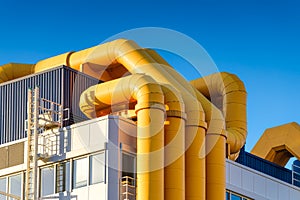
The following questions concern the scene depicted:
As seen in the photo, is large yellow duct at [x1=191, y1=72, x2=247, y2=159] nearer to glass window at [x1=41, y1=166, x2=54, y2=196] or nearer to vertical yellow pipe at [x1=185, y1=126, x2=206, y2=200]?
vertical yellow pipe at [x1=185, y1=126, x2=206, y2=200]

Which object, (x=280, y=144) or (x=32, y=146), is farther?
(x=280, y=144)

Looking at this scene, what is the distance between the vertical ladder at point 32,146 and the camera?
6048 cm

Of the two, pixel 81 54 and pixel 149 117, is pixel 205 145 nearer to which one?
pixel 149 117

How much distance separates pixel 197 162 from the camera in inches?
2435

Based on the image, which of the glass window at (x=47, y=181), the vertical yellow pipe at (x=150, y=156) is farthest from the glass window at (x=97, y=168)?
the glass window at (x=47, y=181)

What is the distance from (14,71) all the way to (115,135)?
1565 cm

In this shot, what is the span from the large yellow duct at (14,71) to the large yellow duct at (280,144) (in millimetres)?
23082

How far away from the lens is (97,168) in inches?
2328

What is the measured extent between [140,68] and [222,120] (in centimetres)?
575

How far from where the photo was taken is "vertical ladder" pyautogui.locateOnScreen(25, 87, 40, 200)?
60481mm

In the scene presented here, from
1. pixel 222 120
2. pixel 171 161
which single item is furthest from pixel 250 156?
pixel 171 161

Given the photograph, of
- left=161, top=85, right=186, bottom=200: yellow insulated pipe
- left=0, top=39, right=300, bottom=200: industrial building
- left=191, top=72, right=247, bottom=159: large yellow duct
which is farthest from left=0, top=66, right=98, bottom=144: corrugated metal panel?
left=191, top=72, right=247, bottom=159: large yellow duct

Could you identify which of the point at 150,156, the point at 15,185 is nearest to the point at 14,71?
the point at 15,185

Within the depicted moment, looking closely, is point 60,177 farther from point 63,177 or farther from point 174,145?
point 174,145
